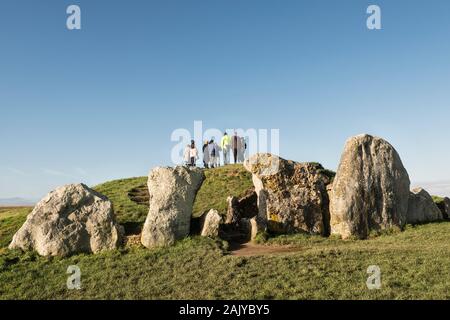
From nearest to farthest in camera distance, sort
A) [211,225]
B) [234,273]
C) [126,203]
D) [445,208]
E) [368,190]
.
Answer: [234,273] → [211,225] → [368,190] → [445,208] → [126,203]

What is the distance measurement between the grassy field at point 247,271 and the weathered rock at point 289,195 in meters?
1.68

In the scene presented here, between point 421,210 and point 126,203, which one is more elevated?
point 126,203

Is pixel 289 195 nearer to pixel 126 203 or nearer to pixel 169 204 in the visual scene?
pixel 169 204

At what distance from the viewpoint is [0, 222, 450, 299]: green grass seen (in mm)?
16609

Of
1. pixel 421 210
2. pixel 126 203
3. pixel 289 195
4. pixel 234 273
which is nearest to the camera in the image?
pixel 234 273

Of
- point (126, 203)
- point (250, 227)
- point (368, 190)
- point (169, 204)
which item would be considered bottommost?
point (250, 227)

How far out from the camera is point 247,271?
19.2 metres

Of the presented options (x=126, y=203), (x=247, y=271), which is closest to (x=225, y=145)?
(x=126, y=203)

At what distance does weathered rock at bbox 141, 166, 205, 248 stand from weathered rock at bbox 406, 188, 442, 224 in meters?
15.1

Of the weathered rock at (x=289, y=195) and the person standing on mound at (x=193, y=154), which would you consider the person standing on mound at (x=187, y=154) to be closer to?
the person standing on mound at (x=193, y=154)

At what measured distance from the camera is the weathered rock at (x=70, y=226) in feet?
80.4

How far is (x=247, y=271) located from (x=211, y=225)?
283 inches

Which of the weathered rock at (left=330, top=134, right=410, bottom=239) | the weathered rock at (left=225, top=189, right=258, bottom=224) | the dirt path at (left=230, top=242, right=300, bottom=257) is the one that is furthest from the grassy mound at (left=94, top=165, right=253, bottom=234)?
the weathered rock at (left=330, top=134, right=410, bottom=239)
